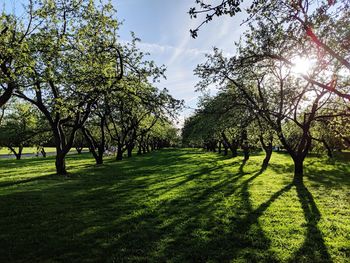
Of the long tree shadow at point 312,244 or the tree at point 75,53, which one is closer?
the long tree shadow at point 312,244

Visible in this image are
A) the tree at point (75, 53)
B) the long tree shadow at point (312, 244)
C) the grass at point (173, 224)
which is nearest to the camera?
the long tree shadow at point (312, 244)

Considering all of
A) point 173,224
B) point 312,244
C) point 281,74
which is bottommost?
point 312,244

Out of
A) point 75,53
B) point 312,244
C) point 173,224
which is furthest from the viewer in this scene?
point 75,53

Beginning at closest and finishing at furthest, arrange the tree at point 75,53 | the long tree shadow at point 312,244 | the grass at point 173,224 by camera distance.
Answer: the long tree shadow at point 312,244 → the grass at point 173,224 → the tree at point 75,53

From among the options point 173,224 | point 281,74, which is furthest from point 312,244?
point 281,74

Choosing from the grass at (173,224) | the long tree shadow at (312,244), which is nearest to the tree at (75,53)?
the grass at (173,224)

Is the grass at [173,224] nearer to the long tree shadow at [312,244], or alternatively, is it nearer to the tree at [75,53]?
the long tree shadow at [312,244]

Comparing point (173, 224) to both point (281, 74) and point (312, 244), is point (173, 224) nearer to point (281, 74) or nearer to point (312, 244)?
point (312, 244)

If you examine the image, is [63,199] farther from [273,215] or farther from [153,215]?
[273,215]

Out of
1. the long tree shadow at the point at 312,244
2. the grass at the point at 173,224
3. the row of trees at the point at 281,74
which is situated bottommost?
the long tree shadow at the point at 312,244

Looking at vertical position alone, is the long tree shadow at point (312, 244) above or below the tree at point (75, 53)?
below

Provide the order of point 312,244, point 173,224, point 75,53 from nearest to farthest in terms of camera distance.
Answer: point 312,244, point 173,224, point 75,53

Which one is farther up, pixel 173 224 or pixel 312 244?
pixel 173 224

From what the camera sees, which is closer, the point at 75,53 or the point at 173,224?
the point at 173,224
